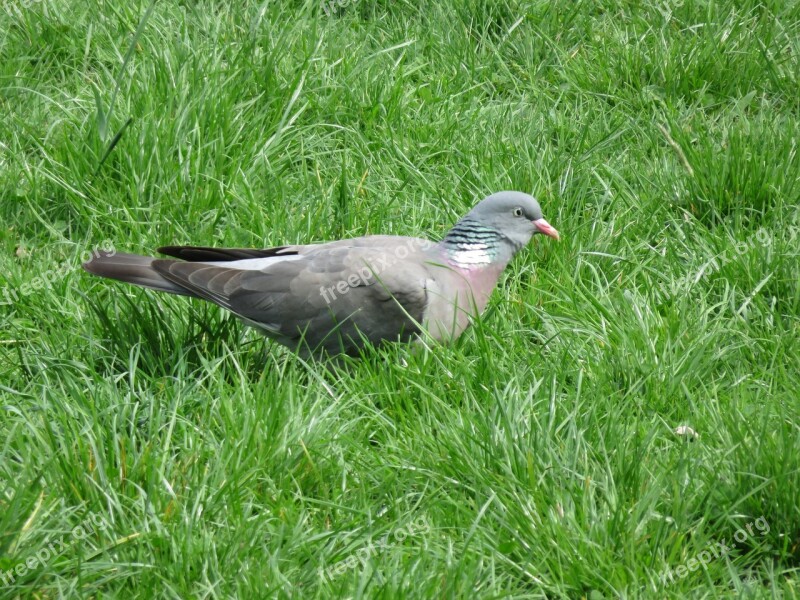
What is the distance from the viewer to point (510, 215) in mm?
4109

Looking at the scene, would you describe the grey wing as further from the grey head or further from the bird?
the grey head

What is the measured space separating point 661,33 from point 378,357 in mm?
2622

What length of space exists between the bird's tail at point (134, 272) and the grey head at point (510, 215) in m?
1.17

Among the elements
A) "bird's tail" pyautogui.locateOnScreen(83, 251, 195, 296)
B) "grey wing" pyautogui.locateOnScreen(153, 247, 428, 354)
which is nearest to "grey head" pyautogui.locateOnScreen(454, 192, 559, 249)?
"grey wing" pyautogui.locateOnScreen(153, 247, 428, 354)

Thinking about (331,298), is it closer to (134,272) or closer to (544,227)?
(134,272)

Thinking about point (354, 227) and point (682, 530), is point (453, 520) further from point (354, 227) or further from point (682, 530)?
point (354, 227)

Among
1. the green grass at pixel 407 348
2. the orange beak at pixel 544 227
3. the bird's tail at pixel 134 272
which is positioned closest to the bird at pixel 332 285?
the bird's tail at pixel 134 272

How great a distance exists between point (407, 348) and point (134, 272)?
40.3 inches

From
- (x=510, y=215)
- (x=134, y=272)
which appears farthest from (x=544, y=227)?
(x=134, y=272)

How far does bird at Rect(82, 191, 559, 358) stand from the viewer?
12.5ft

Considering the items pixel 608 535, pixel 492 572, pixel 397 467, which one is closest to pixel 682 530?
pixel 608 535

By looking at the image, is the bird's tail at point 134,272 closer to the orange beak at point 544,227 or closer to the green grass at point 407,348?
the green grass at point 407,348

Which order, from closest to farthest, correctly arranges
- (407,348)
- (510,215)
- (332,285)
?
1. (407,348)
2. (332,285)
3. (510,215)

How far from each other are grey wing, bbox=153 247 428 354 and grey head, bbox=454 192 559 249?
37 cm
